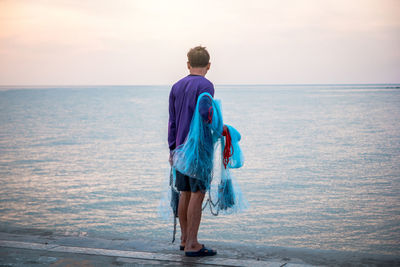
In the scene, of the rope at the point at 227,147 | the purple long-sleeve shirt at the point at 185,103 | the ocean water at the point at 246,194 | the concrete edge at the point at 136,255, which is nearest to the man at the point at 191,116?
the purple long-sleeve shirt at the point at 185,103

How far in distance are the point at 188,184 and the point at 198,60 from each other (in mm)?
1060

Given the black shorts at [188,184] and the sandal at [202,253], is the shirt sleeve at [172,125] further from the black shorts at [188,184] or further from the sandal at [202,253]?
the sandal at [202,253]

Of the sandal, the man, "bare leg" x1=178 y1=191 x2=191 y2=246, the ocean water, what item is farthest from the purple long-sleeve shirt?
the ocean water

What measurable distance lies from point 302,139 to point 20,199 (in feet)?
45.4

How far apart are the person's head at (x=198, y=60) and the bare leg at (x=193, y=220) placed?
1.03m

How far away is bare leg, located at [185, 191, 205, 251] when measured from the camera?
383 centimetres

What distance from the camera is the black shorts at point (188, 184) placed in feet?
12.6

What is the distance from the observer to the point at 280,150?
53.7 ft

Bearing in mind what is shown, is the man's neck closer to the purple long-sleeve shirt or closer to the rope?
the purple long-sleeve shirt

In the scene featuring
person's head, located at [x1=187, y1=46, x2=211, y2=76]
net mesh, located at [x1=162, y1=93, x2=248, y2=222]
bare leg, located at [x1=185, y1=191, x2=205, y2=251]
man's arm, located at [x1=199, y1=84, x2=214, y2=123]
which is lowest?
bare leg, located at [x1=185, y1=191, x2=205, y2=251]

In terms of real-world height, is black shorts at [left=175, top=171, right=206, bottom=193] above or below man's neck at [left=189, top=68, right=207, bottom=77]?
below

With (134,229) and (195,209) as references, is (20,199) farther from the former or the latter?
(195,209)

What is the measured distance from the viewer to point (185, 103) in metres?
3.82

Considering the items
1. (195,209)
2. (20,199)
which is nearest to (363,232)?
(195,209)
